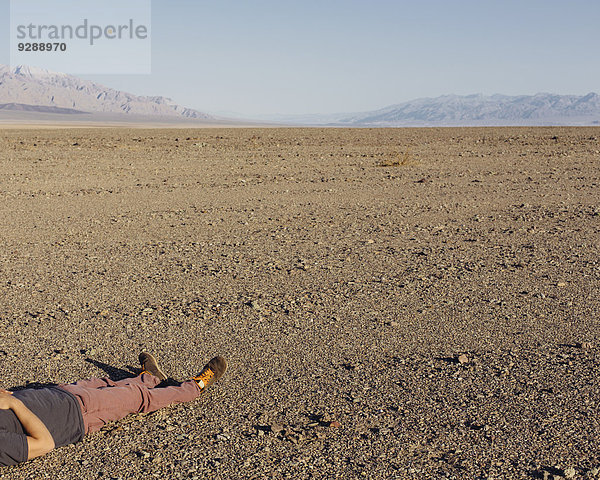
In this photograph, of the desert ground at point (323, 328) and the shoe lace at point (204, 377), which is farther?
the shoe lace at point (204, 377)

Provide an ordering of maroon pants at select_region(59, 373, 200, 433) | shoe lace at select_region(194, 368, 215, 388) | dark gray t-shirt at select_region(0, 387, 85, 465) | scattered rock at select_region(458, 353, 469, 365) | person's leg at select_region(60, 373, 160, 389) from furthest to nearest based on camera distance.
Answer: scattered rock at select_region(458, 353, 469, 365) → shoe lace at select_region(194, 368, 215, 388) → person's leg at select_region(60, 373, 160, 389) → maroon pants at select_region(59, 373, 200, 433) → dark gray t-shirt at select_region(0, 387, 85, 465)

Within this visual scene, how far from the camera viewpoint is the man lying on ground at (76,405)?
3617 millimetres

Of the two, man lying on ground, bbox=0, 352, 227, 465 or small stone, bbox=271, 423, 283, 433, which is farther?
small stone, bbox=271, 423, 283, 433

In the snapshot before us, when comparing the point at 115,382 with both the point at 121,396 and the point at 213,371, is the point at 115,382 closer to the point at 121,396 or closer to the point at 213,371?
the point at 121,396

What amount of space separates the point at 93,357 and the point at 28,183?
14.4 m

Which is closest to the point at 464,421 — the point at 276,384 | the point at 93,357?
the point at 276,384

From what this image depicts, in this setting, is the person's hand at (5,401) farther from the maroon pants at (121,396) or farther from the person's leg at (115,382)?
the person's leg at (115,382)

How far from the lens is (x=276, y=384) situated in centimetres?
485

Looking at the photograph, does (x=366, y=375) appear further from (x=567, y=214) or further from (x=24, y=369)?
(x=567, y=214)

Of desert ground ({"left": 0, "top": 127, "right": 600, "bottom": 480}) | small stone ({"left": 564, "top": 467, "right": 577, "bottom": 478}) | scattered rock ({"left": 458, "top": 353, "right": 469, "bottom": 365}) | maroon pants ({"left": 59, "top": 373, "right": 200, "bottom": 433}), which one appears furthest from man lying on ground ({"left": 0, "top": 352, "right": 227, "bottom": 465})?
small stone ({"left": 564, "top": 467, "right": 577, "bottom": 478})

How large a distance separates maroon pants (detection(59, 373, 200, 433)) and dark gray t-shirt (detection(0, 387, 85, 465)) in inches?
3.6

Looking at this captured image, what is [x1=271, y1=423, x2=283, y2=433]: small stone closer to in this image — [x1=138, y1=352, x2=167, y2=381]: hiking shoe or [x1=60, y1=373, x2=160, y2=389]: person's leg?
[x1=60, y1=373, x2=160, y2=389]: person's leg

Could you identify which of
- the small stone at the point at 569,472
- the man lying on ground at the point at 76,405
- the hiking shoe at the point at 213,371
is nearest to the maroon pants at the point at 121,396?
the man lying on ground at the point at 76,405

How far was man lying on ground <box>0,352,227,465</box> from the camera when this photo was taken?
11.9 feet
